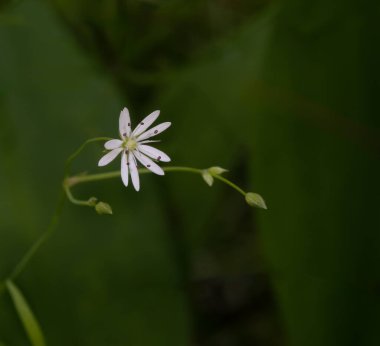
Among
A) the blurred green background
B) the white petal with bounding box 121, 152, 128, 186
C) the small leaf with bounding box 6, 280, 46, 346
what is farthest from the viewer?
the blurred green background

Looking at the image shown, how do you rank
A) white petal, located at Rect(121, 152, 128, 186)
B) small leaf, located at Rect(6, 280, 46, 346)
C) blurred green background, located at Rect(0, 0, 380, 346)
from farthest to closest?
blurred green background, located at Rect(0, 0, 380, 346) → small leaf, located at Rect(6, 280, 46, 346) → white petal, located at Rect(121, 152, 128, 186)

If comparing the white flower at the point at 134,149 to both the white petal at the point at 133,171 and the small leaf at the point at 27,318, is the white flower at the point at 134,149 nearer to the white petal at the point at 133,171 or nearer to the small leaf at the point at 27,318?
the white petal at the point at 133,171

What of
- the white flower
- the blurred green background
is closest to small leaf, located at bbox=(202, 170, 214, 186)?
the white flower

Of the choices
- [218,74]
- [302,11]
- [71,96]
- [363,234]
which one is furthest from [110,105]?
[363,234]

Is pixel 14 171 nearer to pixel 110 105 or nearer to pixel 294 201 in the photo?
pixel 110 105

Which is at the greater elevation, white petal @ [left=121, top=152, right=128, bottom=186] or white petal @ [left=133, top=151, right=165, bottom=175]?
white petal @ [left=133, top=151, right=165, bottom=175]

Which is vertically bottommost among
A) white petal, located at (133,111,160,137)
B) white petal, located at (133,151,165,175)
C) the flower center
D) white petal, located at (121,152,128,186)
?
white petal, located at (121,152,128,186)

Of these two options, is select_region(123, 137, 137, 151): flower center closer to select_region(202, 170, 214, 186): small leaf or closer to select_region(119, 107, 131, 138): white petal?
select_region(119, 107, 131, 138): white petal
